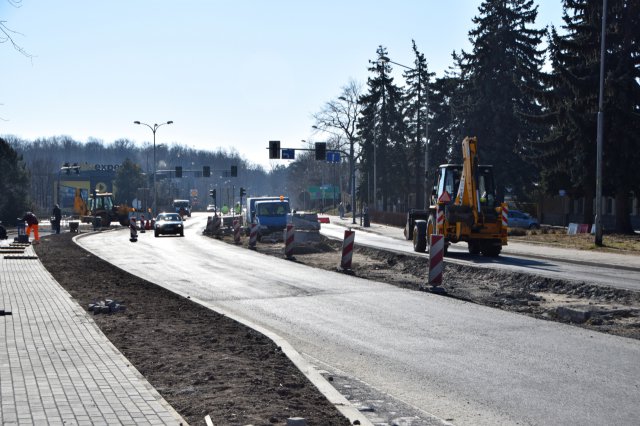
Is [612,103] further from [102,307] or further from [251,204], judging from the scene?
[102,307]

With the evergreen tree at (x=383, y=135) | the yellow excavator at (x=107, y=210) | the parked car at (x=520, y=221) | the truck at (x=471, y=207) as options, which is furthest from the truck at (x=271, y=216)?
the evergreen tree at (x=383, y=135)

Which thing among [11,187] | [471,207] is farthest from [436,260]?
[11,187]

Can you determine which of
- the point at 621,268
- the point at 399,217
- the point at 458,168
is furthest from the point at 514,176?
the point at 621,268

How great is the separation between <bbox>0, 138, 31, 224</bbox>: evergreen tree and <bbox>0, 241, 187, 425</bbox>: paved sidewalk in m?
59.3

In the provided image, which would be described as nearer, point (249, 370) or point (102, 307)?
point (249, 370)

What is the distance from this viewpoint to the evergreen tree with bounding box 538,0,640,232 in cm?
4219

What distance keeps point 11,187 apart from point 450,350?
6598 cm

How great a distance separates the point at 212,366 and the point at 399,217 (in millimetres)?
58813

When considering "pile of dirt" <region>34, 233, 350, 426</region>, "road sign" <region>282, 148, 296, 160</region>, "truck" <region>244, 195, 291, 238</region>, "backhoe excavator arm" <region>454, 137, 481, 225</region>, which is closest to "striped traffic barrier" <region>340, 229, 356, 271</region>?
"backhoe excavator arm" <region>454, 137, 481, 225</region>

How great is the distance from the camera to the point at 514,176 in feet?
205

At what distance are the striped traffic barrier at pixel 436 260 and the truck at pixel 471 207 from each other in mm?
9144

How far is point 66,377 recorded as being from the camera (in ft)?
26.4

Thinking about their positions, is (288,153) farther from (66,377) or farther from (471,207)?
(66,377)

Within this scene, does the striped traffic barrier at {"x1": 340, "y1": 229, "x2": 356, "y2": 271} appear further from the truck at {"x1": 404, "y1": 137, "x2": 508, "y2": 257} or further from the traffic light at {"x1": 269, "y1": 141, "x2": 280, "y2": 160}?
the traffic light at {"x1": 269, "y1": 141, "x2": 280, "y2": 160}
